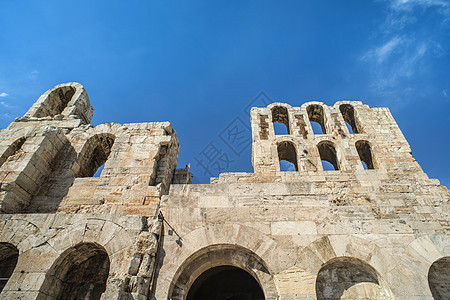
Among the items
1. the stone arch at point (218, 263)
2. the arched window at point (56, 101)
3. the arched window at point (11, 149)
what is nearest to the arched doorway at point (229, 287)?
the stone arch at point (218, 263)

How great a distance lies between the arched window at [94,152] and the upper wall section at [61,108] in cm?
114

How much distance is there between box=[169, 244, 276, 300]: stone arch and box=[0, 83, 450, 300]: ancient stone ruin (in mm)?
30

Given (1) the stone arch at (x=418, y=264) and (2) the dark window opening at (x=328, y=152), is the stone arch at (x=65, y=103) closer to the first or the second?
(2) the dark window opening at (x=328, y=152)

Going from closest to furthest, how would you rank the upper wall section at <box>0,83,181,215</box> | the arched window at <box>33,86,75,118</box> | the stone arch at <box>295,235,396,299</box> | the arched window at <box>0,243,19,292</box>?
the stone arch at <box>295,235,396,299</box> → the arched window at <box>0,243,19,292</box> → the upper wall section at <box>0,83,181,215</box> → the arched window at <box>33,86,75,118</box>

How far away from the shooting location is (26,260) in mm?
5598

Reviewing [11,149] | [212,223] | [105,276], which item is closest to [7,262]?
[105,276]

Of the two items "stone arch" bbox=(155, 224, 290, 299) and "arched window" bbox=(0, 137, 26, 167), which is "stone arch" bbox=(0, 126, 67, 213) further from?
"stone arch" bbox=(155, 224, 290, 299)

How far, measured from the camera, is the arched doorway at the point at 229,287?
346 inches

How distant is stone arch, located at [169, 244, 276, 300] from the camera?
561cm

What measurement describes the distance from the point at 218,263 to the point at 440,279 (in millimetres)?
5590

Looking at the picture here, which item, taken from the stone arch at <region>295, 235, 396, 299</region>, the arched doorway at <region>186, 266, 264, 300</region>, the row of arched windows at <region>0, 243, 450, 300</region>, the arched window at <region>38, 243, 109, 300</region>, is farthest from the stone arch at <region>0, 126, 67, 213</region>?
the stone arch at <region>295, 235, 396, 299</region>

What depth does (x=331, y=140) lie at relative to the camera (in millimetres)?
8938

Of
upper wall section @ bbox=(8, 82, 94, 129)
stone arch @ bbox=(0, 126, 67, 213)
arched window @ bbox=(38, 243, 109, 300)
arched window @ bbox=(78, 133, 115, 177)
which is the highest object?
upper wall section @ bbox=(8, 82, 94, 129)

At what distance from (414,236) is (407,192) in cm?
164
